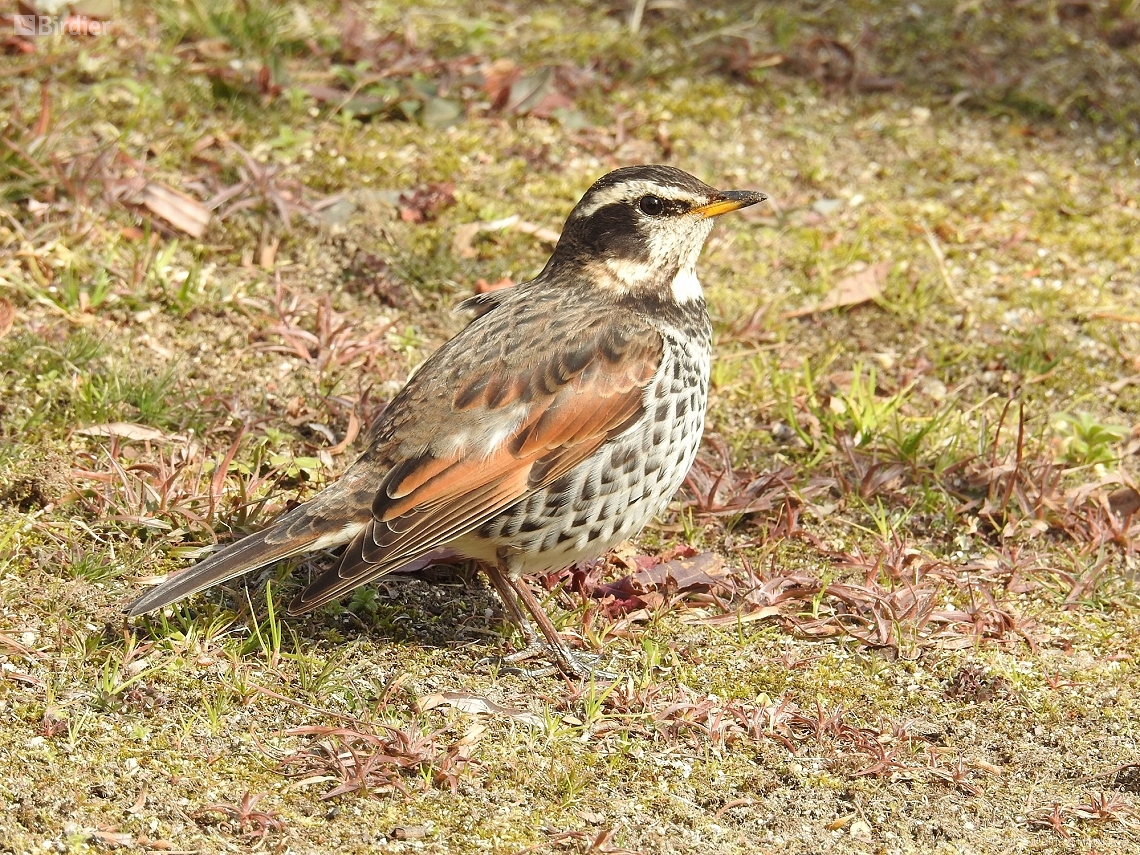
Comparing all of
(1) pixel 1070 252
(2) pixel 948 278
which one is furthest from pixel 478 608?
(1) pixel 1070 252

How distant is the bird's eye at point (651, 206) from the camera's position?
628cm

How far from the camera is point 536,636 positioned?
233 inches

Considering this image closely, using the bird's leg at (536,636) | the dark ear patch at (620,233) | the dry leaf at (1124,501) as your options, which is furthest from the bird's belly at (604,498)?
the dry leaf at (1124,501)

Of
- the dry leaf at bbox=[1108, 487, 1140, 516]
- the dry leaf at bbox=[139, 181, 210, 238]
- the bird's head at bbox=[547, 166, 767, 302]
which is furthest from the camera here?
the dry leaf at bbox=[139, 181, 210, 238]

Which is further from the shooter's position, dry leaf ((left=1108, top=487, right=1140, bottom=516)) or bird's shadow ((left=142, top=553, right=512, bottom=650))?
dry leaf ((left=1108, top=487, right=1140, bottom=516))

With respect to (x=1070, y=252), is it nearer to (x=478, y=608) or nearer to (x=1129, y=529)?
(x=1129, y=529)

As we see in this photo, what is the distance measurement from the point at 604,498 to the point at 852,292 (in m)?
2.89

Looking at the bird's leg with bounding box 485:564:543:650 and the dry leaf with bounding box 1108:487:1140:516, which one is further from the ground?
the bird's leg with bounding box 485:564:543:650

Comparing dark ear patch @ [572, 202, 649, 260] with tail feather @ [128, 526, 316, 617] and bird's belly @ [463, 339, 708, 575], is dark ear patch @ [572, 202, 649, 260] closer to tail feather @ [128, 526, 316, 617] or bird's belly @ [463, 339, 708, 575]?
bird's belly @ [463, 339, 708, 575]

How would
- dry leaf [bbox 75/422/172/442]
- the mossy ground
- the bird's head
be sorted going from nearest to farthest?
1. the mossy ground
2. the bird's head
3. dry leaf [bbox 75/422/172/442]

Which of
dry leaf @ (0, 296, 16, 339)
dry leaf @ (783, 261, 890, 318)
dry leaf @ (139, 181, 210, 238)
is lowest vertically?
dry leaf @ (783, 261, 890, 318)

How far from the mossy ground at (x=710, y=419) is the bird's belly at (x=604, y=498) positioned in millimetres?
399

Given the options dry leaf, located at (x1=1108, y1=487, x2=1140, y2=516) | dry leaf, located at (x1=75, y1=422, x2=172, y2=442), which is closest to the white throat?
dry leaf, located at (x1=1108, y1=487, x2=1140, y2=516)

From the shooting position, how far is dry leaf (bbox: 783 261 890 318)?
26.2 feet
